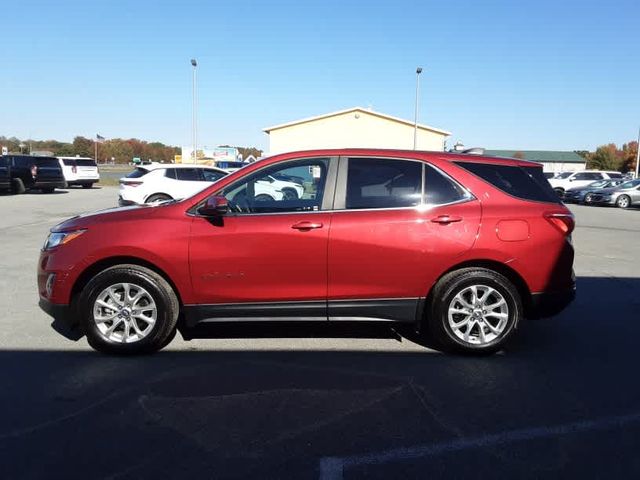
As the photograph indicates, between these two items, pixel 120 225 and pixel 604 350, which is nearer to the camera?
pixel 120 225

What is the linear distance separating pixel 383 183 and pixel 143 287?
7.38 ft

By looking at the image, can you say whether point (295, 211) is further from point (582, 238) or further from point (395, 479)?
point (582, 238)

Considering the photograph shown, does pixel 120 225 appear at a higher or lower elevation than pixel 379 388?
higher

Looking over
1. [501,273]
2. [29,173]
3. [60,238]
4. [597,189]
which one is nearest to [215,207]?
[60,238]

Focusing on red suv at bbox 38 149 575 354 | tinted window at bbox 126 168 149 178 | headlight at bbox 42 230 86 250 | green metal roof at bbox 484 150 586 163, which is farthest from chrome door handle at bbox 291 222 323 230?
green metal roof at bbox 484 150 586 163

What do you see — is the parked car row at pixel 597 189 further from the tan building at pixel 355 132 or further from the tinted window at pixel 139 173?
the tinted window at pixel 139 173

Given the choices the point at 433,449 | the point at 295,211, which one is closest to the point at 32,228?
the point at 295,211

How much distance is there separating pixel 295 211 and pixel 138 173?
12.7 metres

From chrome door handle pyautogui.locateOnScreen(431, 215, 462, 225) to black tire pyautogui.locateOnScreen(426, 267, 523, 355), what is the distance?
44cm

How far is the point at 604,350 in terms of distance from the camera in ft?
15.7

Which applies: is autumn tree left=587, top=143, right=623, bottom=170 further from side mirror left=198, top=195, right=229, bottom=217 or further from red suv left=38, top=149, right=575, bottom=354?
side mirror left=198, top=195, right=229, bottom=217

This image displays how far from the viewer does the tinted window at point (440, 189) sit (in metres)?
4.55

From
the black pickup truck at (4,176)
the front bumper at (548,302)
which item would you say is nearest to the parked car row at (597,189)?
the front bumper at (548,302)

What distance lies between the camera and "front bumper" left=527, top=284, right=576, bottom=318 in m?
4.57
